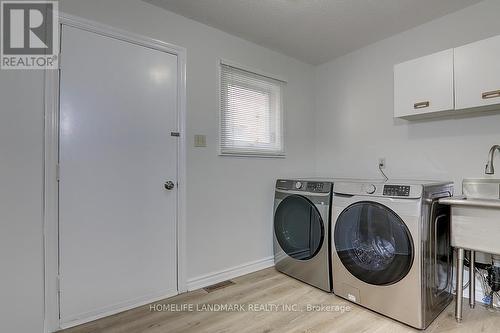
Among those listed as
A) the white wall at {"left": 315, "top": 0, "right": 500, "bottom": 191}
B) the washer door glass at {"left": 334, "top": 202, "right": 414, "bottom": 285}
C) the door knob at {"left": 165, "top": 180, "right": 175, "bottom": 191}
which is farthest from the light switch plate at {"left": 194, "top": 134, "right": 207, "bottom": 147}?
the white wall at {"left": 315, "top": 0, "right": 500, "bottom": 191}

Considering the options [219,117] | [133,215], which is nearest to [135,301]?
[133,215]

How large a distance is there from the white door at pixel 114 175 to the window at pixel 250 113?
1.73 feet

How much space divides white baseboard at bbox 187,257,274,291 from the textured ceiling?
2.27 metres

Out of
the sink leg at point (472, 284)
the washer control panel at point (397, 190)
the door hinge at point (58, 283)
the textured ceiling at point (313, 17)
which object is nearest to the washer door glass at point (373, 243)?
the washer control panel at point (397, 190)

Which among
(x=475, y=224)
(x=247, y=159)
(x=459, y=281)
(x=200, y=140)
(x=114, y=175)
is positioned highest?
(x=200, y=140)

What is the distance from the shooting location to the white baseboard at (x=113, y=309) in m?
1.72

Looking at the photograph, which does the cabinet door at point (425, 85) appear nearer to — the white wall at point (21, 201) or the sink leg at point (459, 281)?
the sink leg at point (459, 281)

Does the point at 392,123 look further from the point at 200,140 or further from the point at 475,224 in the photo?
the point at 200,140

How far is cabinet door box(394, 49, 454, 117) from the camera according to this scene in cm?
194

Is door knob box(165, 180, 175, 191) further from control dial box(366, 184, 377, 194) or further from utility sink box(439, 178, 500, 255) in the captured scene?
utility sink box(439, 178, 500, 255)

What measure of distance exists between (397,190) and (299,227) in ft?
3.19

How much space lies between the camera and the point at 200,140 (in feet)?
7.51

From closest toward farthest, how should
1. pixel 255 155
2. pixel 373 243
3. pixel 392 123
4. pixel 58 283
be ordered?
pixel 58 283
pixel 373 243
pixel 392 123
pixel 255 155

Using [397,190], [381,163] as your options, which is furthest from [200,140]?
[381,163]
